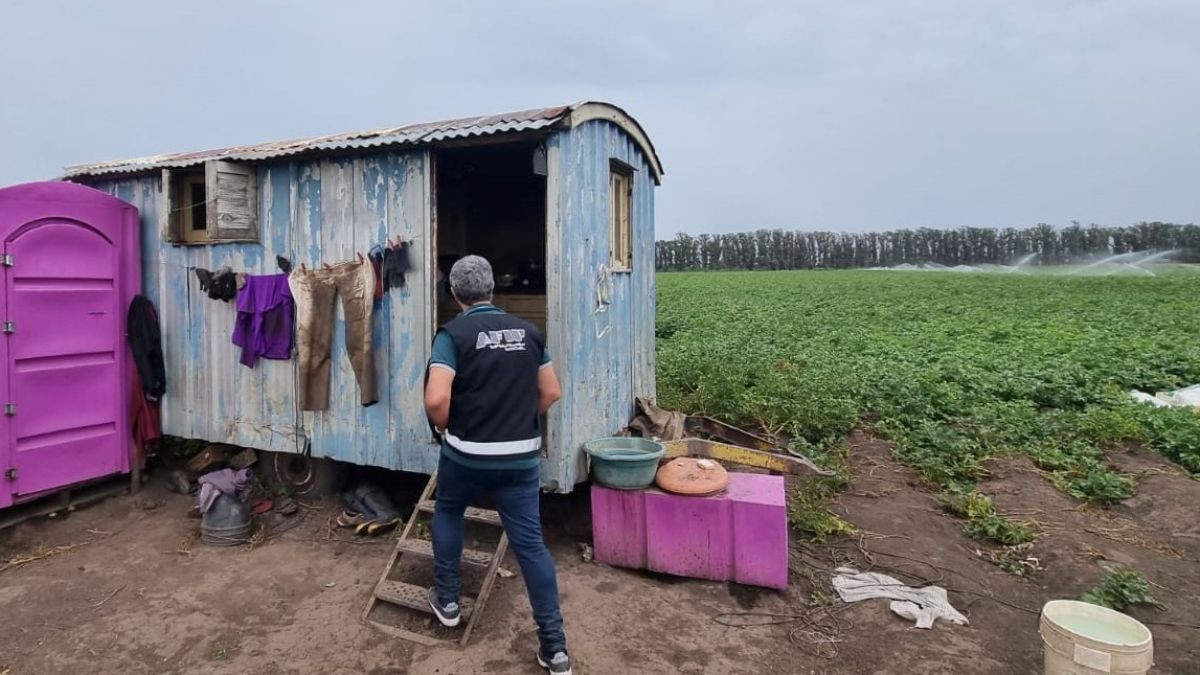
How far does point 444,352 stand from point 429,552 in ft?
5.58

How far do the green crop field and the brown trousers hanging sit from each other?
3734mm

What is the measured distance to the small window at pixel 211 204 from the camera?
210 inches

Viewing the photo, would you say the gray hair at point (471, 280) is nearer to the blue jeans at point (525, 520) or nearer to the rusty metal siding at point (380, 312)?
the blue jeans at point (525, 520)

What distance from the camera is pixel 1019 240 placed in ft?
207

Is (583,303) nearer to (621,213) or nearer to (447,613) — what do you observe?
(621,213)

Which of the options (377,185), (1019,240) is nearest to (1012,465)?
(377,185)

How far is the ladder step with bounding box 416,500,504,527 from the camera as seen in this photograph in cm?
474

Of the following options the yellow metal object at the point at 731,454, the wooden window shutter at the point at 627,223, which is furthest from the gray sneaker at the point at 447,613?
the wooden window shutter at the point at 627,223

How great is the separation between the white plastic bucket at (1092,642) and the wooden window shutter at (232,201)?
615 cm

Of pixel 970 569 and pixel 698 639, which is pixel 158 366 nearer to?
pixel 698 639

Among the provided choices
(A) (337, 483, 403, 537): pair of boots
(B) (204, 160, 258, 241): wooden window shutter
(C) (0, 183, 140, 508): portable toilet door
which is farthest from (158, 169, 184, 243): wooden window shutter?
(A) (337, 483, 403, 537): pair of boots

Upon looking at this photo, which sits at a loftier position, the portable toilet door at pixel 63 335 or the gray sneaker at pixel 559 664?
the portable toilet door at pixel 63 335

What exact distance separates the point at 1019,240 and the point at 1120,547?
6938 cm

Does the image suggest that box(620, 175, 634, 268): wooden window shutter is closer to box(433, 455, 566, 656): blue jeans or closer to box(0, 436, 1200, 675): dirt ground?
box(0, 436, 1200, 675): dirt ground
